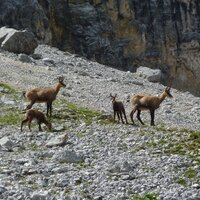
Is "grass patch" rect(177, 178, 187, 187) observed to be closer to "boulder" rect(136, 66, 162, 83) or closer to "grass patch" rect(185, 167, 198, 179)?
"grass patch" rect(185, 167, 198, 179)

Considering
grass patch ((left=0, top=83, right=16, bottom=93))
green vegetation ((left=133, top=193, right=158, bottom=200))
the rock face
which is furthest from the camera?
the rock face

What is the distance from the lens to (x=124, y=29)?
93.8 metres

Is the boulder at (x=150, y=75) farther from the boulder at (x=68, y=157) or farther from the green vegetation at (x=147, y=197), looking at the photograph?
the green vegetation at (x=147, y=197)

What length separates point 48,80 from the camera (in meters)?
43.8

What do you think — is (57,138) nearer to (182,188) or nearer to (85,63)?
(182,188)

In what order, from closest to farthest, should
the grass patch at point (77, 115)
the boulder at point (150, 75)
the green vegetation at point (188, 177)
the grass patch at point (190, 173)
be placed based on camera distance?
the green vegetation at point (188, 177) < the grass patch at point (190, 173) < the grass patch at point (77, 115) < the boulder at point (150, 75)

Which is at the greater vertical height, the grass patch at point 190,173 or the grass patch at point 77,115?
the grass patch at point 77,115

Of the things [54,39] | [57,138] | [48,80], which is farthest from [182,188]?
[54,39]

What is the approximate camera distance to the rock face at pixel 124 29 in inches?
3118

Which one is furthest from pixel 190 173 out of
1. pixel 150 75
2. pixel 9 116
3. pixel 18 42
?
pixel 150 75

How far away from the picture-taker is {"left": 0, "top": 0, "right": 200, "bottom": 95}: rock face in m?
79.2

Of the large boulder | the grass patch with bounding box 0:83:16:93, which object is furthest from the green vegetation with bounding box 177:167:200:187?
the large boulder

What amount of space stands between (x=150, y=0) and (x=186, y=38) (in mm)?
8543

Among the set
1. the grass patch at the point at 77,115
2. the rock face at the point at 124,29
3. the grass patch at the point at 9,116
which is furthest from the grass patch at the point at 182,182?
the rock face at the point at 124,29
